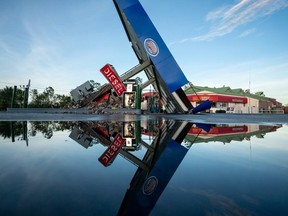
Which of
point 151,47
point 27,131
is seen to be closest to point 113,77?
→ point 151,47

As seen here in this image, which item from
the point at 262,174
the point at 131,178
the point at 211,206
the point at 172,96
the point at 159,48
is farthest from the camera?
the point at 172,96

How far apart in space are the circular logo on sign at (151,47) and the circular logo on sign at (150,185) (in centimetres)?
1412

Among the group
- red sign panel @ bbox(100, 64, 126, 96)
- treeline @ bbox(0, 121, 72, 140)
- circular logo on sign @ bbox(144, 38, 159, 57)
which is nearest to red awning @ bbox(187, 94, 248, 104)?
red sign panel @ bbox(100, 64, 126, 96)

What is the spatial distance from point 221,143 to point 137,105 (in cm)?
1521

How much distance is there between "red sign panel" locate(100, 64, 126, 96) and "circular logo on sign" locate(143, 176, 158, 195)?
721 inches

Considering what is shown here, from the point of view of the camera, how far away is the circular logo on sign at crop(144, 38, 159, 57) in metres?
15.1

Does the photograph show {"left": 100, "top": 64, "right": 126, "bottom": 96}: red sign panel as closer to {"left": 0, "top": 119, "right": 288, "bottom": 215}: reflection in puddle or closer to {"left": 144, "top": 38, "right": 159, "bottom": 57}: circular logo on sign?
{"left": 144, "top": 38, "right": 159, "bottom": 57}: circular logo on sign

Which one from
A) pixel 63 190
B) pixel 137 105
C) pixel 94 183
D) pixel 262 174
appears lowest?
pixel 63 190

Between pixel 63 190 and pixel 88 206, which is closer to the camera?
pixel 88 206

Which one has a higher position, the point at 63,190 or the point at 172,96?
the point at 172,96

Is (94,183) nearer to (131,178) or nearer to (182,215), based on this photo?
(131,178)

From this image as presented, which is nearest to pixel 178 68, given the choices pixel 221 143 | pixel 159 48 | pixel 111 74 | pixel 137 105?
pixel 159 48

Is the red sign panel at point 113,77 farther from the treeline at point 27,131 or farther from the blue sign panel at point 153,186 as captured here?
the blue sign panel at point 153,186

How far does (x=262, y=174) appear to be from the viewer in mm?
1599
